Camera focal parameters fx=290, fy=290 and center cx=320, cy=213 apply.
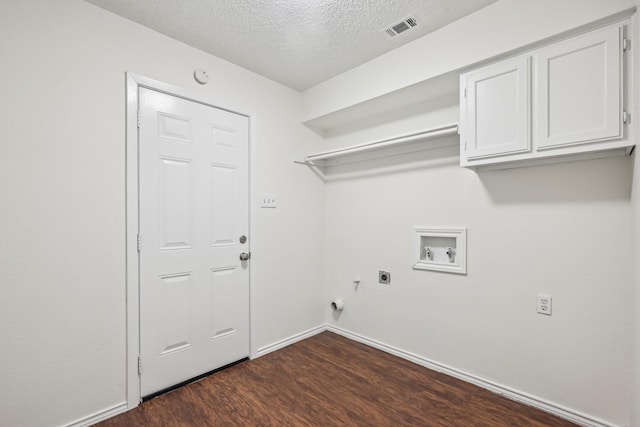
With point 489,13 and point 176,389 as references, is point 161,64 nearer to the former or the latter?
point 489,13

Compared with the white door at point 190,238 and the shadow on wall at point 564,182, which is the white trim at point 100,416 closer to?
the white door at point 190,238

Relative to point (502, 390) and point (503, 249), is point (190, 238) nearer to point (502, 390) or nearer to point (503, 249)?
point (503, 249)

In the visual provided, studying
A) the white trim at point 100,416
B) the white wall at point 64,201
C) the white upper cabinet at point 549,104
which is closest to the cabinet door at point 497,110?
the white upper cabinet at point 549,104

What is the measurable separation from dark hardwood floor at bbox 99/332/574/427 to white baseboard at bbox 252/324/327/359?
0.12 m

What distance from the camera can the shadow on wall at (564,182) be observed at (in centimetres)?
159

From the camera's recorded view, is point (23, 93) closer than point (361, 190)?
Yes

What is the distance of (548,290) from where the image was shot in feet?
5.90

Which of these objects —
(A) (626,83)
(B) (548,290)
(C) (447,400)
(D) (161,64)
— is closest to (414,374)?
(C) (447,400)

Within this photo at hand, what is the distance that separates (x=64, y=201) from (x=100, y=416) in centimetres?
129

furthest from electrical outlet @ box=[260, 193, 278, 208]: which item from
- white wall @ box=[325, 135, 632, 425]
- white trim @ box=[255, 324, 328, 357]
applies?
white trim @ box=[255, 324, 328, 357]

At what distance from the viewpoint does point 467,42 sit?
1852 millimetres

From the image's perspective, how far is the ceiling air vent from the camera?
1.90 m

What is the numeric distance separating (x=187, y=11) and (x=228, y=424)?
2.53 m

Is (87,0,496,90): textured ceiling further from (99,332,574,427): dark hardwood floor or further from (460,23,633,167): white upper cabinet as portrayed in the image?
(99,332,574,427): dark hardwood floor
